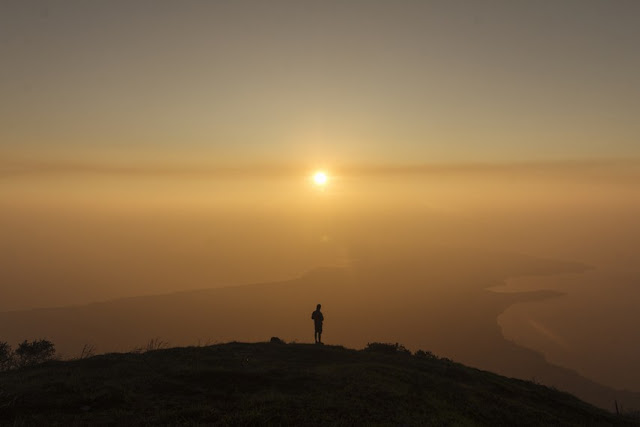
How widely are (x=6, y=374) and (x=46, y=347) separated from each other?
18.2m

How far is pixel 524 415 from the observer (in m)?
15.5

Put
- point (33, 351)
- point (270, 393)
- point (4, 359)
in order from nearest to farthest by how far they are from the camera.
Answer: point (270, 393), point (4, 359), point (33, 351)

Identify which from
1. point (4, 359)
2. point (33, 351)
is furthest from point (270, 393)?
point (33, 351)

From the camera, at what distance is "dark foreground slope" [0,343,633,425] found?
11656mm

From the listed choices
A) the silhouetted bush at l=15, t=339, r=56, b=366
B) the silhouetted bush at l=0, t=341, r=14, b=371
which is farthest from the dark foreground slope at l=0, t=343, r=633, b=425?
the silhouetted bush at l=15, t=339, r=56, b=366

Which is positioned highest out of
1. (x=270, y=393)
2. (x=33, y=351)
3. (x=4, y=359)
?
(x=33, y=351)

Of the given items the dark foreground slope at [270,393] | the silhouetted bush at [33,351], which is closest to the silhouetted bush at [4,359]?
the silhouetted bush at [33,351]

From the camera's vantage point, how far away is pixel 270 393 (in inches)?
529

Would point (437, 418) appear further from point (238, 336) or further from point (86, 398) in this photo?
point (238, 336)

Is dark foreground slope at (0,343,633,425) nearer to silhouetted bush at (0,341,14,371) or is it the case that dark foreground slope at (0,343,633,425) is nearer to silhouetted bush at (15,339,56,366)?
silhouetted bush at (0,341,14,371)

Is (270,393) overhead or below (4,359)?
below

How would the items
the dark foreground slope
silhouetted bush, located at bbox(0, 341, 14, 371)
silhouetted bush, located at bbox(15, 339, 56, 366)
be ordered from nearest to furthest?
the dark foreground slope, silhouetted bush, located at bbox(0, 341, 14, 371), silhouetted bush, located at bbox(15, 339, 56, 366)

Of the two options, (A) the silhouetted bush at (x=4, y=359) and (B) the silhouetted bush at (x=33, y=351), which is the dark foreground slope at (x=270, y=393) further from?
(B) the silhouetted bush at (x=33, y=351)

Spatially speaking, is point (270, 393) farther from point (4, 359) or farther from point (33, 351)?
point (33, 351)
